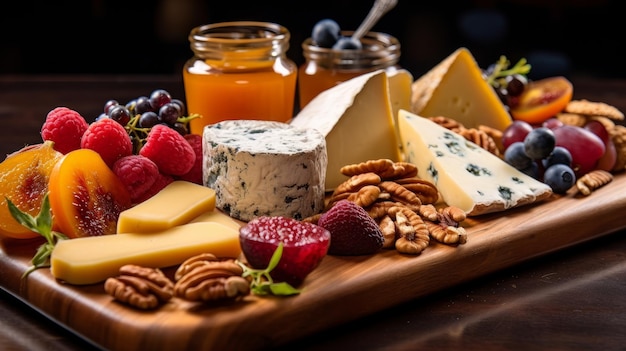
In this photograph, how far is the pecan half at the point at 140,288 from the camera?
5.05 feet

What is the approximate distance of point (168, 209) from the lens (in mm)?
1830

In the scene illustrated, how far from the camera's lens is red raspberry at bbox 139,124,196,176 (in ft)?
6.59

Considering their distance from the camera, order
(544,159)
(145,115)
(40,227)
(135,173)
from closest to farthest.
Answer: (40,227) → (135,173) → (145,115) → (544,159)

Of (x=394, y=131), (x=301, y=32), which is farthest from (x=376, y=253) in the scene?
(x=301, y=32)

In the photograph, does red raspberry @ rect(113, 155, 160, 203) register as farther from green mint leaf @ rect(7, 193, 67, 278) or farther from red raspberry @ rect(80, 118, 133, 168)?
green mint leaf @ rect(7, 193, 67, 278)

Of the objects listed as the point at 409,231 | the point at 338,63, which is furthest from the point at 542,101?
the point at 409,231

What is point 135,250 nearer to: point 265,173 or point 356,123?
point 265,173

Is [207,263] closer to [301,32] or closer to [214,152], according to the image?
[214,152]

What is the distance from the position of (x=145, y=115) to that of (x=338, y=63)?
66cm

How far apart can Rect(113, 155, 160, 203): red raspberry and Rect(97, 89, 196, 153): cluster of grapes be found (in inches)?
5.0

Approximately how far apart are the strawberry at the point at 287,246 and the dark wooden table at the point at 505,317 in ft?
0.40

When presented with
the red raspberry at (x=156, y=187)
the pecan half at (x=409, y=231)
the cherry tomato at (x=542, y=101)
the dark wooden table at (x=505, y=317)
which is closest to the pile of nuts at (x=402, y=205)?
the pecan half at (x=409, y=231)

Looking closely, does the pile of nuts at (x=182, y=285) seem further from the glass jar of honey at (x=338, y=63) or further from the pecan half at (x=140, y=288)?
the glass jar of honey at (x=338, y=63)

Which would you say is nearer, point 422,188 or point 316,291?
point 316,291
